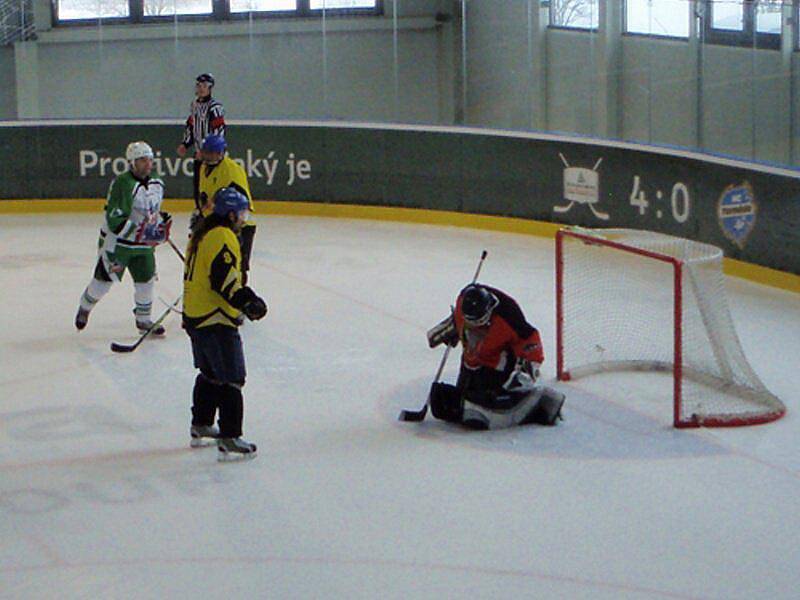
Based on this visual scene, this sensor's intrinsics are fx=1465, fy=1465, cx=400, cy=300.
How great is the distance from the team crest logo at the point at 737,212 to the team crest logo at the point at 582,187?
5.77ft

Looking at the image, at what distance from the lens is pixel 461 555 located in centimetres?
607

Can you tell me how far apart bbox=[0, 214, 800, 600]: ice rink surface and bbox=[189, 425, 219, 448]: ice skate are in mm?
94

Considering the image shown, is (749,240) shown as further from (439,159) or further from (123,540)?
(123,540)

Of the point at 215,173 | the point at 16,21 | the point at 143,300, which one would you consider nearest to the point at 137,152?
the point at 215,173

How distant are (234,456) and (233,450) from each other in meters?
0.06

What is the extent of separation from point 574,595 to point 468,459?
1.81 meters

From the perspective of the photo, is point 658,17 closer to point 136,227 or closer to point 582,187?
point 582,187

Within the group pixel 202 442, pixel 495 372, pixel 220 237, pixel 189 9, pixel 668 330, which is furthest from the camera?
pixel 189 9

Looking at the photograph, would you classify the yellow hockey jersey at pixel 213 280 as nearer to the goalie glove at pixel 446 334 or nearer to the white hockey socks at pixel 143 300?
the goalie glove at pixel 446 334

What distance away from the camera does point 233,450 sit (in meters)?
7.38

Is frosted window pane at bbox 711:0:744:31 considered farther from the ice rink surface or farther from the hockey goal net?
the ice rink surface

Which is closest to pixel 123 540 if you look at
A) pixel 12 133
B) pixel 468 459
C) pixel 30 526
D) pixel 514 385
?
pixel 30 526

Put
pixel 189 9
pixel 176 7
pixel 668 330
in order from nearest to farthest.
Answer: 1. pixel 668 330
2. pixel 176 7
3. pixel 189 9

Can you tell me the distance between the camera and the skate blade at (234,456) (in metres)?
7.39
